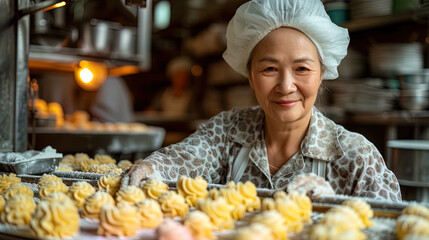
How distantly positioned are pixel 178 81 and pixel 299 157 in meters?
5.58

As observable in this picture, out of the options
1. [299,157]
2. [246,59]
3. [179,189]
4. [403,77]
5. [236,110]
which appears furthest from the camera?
[403,77]

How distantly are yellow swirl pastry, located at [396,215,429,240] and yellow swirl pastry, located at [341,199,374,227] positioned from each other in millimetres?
86

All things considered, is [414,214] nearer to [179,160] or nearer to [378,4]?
[179,160]

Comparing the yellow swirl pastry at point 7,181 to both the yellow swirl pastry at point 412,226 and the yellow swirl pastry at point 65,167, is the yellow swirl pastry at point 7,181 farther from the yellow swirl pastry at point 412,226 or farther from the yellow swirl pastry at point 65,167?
the yellow swirl pastry at point 412,226

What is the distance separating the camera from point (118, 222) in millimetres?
975

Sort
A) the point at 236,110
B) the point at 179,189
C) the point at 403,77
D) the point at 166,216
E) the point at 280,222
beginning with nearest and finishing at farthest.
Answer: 1. the point at 280,222
2. the point at 166,216
3. the point at 179,189
4. the point at 236,110
5. the point at 403,77

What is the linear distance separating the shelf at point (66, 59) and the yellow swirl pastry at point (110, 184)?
2465 mm

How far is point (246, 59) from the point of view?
1.93m

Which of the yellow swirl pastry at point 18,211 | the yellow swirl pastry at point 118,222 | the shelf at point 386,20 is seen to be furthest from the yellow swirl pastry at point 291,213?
the shelf at point 386,20

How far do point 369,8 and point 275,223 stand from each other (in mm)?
2892

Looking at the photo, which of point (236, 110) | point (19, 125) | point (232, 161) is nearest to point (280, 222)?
point (232, 161)

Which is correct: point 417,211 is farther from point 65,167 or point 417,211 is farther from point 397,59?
point 397,59

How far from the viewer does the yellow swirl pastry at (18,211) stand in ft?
3.54

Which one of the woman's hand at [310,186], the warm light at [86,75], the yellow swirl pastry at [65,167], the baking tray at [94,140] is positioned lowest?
the baking tray at [94,140]
